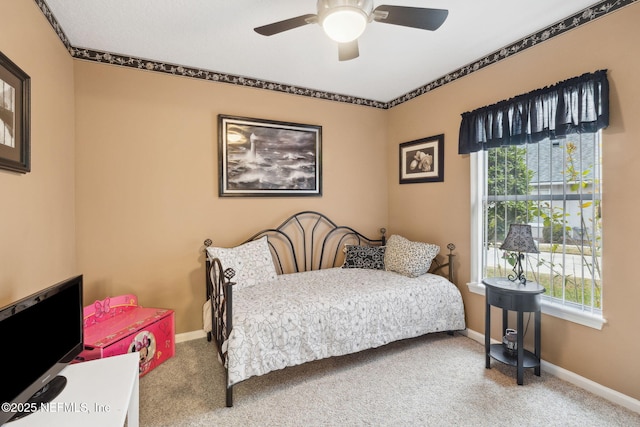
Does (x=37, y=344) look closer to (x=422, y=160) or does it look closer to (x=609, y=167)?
(x=609, y=167)

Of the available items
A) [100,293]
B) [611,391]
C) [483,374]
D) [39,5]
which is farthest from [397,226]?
[39,5]

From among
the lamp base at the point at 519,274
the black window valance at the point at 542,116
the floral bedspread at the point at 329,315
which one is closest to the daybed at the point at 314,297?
the floral bedspread at the point at 329,315

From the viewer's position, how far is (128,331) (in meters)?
2.23

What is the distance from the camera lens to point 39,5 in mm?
1904

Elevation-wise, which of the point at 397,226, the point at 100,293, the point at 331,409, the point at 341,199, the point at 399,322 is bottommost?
the point at 331,409

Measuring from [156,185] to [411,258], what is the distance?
2554 mm

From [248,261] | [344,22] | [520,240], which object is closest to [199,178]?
[248,261]

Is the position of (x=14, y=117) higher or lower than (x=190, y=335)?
higher

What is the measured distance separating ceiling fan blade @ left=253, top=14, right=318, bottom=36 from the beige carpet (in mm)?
2364

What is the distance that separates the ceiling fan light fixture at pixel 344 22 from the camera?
1.52 m

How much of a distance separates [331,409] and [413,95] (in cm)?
327

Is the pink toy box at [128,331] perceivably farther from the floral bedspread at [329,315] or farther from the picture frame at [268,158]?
the picture frame at [268,158]

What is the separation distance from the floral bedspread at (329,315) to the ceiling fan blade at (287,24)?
1.83 metres

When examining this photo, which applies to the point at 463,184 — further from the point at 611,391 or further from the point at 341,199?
the point at 611,391
